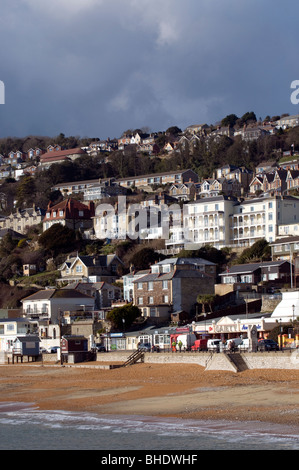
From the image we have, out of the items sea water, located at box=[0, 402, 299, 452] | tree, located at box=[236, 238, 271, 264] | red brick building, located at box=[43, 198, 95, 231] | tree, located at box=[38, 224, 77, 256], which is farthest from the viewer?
red brick building, located at box=[43, 198, 95, 231]

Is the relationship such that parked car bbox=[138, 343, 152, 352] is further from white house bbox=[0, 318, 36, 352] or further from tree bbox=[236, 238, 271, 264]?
tree bbox=[236, 238, 271, 264]

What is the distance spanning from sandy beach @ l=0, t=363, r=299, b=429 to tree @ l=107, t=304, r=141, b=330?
12.5 meters

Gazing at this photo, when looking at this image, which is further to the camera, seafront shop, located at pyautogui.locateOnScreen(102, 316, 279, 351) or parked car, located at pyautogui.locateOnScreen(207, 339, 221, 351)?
seafront shop, located at pyautogui.locateOnScreen(102, 316, 279, 351)

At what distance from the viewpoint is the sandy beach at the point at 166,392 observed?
31.1 metres

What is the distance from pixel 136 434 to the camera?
2800 centimetres

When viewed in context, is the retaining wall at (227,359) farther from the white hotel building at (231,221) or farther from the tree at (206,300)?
the white hotel building at (231,221)

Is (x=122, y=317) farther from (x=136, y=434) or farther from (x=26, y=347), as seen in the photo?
(x=136, y=434)

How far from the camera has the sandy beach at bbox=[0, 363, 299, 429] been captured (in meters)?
31.1

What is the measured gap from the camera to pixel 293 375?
123ft

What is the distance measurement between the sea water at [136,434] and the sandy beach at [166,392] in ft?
3.89

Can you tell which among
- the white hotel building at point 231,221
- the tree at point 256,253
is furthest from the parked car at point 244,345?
the white hotel building at point 231,221

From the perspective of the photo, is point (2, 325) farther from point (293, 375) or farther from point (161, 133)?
point (161, 133)

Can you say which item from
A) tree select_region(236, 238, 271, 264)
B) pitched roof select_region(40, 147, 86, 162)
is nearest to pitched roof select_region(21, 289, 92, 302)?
tree select_region(236, 238, 271, 264)

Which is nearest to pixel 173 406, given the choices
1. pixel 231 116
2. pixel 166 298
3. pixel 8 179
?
pixel 166 298
